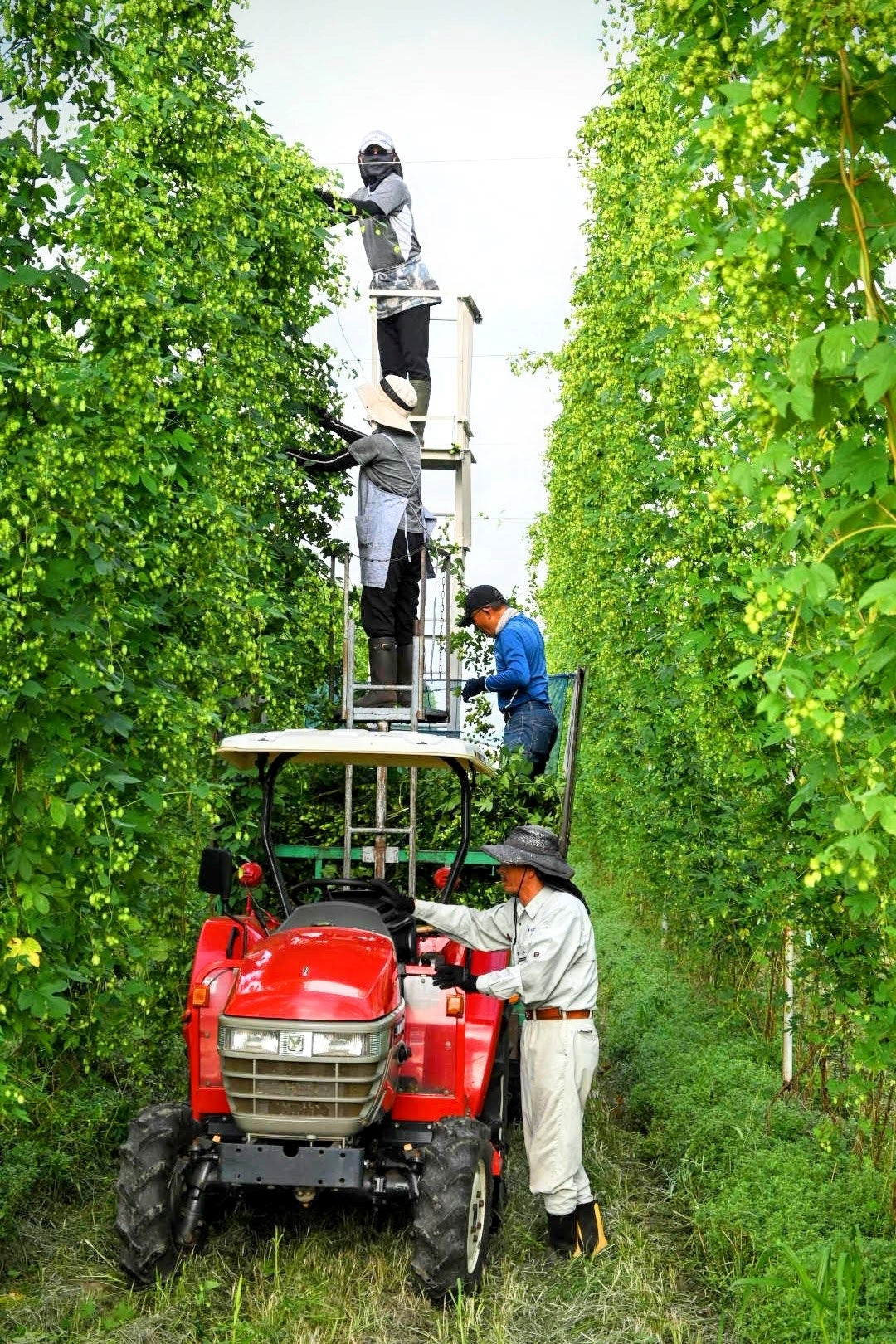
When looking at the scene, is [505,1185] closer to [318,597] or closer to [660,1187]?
[660,1187]

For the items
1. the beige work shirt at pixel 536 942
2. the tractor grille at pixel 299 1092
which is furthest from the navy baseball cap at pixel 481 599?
the tractor grille at pixel 299 1092

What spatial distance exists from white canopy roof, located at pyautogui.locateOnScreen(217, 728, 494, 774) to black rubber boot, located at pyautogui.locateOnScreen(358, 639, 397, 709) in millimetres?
2986

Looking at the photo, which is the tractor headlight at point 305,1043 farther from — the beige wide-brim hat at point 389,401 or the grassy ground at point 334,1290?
the beige wide-brim hat at point 389,401

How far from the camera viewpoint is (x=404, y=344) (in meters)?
12.8

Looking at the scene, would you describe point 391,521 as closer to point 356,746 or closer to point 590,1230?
point 356,746

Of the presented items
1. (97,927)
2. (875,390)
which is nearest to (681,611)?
(97,927)

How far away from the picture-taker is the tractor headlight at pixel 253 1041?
237 inches

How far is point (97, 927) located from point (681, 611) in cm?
384

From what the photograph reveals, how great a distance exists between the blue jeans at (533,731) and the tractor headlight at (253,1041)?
4718 millimetres

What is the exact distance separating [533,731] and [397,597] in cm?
137

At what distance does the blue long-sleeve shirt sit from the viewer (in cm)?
1062

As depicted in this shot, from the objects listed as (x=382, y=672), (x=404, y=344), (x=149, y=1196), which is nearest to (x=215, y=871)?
(x=149, y=1196)

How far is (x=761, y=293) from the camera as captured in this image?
4.02 metres

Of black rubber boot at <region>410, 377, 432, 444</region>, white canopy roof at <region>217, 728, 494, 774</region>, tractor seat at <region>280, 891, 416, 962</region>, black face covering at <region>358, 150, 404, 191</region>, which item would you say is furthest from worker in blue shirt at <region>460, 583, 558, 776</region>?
black face covering at <region>358, 150, 404, 191</region>
